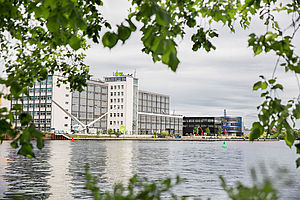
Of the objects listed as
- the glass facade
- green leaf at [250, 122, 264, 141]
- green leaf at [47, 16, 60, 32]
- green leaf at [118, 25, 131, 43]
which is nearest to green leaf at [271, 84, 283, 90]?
green leaf at [250, 122, 264, 141]

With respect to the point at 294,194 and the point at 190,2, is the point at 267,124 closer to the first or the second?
the point at 190,2

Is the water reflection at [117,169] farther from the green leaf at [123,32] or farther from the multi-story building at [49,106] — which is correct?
the multi-story building at [49,106]

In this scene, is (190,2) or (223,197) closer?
(190,2)

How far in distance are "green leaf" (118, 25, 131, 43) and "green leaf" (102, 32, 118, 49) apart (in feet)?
0.16

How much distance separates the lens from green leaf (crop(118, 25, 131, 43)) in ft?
10.0

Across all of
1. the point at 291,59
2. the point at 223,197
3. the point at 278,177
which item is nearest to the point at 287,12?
the point at 291,59

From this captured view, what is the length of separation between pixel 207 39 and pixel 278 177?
506 cm

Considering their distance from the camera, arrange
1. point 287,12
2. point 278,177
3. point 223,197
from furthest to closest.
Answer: point 223,197 < point 287,12 < point 278,177

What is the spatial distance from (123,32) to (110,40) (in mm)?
136

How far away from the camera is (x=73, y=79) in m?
9.94

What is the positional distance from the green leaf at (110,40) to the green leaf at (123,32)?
5cm

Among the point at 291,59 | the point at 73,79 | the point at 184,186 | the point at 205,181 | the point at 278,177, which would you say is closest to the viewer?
the point at 278,177

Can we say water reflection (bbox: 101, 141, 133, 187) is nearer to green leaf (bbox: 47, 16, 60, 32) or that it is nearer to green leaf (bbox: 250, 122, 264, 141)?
green leaf (bbox: 250, 122, 264, 141)

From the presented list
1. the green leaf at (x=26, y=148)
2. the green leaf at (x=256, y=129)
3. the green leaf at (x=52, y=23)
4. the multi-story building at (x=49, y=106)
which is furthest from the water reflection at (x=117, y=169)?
the multi-story building at (x=49, y=106)
